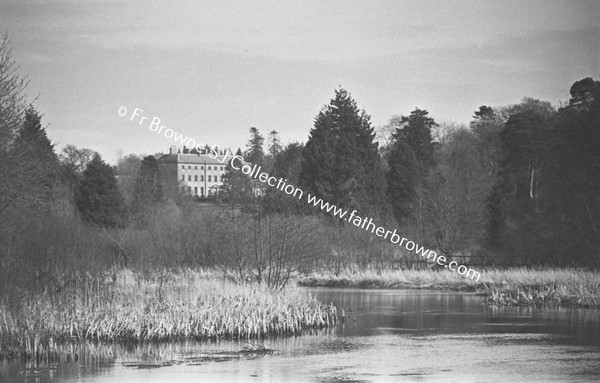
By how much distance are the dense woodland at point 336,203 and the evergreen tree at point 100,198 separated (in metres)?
0.08

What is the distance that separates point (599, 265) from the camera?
1455 inches

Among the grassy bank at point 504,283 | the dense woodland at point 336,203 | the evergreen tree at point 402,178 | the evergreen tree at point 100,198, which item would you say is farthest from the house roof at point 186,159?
the grassy bank at point 504,283

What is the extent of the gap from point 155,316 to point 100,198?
32.2m

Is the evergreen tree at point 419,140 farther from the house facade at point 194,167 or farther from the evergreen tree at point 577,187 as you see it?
the house facade at point 194,167

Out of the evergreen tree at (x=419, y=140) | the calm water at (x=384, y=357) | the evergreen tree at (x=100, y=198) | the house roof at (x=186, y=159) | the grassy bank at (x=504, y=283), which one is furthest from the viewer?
the house roof at (x=186, y=159)

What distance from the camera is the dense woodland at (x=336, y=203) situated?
23.7 metres

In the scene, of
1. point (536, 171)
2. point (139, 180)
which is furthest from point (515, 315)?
point (139, 180)

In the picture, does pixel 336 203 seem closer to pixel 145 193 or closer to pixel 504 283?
pixel 145 193

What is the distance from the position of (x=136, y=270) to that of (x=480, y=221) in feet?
90.8

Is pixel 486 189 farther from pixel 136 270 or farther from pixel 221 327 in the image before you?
pixel 221 327

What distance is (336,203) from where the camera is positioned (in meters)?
58.8

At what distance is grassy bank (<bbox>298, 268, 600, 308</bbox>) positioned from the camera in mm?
30672

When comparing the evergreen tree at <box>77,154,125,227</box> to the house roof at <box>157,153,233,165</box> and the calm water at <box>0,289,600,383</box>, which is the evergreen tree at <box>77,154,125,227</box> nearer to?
the calm water at <box>0,289,600,383</box>

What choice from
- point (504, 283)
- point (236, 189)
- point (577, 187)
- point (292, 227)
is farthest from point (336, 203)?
point (292, 227)
